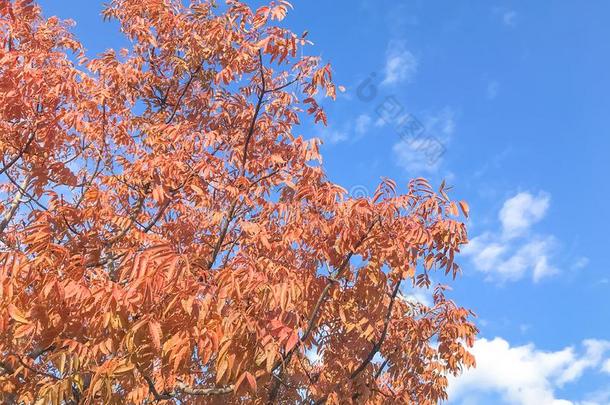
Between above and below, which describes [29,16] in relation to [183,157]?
above

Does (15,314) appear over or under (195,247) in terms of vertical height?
under

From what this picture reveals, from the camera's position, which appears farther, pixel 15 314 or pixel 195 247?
pixel 195 247

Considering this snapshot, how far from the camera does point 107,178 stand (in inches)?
294

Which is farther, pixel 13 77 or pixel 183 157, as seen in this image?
pixel 183 157

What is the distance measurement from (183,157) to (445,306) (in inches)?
184

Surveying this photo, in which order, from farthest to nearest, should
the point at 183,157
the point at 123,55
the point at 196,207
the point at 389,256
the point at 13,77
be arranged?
the point at 123,55 → the point at 196,207 → the point at 183,157 → the point at 13,77 → the point at 389,256

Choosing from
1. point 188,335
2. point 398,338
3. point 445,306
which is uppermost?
point 445,306

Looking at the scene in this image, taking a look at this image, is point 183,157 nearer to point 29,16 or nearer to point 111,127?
point 111,127

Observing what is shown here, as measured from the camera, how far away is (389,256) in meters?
5.30

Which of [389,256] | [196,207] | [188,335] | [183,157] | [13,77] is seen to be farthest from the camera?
[196,207]

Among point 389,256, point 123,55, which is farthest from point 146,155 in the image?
point 389,256

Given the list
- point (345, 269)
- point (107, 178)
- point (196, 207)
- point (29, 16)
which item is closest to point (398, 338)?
point (345, 269)

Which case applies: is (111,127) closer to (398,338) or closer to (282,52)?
(282,52)

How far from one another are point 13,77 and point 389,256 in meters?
4.84
